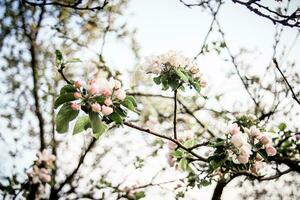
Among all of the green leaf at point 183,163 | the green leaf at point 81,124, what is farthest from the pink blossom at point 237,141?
the green leaf at point 81,124

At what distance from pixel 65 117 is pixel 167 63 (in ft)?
3.68

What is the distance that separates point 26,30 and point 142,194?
433cm

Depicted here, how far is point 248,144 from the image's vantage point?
238 centimetres

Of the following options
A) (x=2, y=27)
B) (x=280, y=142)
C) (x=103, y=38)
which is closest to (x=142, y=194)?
(x=280, y=142)

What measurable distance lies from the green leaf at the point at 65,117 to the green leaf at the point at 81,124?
0.31 feet

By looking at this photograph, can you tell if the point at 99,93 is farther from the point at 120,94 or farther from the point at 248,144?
the point at 248,144

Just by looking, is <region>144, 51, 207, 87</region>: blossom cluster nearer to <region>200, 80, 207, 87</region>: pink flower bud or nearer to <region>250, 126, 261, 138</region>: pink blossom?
<region>200, 80, 207, 87</region>: pink flower bud

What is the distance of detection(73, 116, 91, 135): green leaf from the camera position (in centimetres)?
207

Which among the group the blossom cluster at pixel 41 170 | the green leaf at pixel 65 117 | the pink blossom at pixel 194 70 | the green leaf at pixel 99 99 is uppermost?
the blossom cluster at pixel 41 170

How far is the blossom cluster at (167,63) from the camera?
2.74 m

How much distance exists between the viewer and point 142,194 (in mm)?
6035

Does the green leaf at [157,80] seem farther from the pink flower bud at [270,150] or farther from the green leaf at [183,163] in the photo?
the pink flower bud at [270,150]

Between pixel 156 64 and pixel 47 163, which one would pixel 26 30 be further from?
pixel 156 64

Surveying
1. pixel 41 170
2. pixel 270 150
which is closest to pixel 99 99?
pixel 270 150
